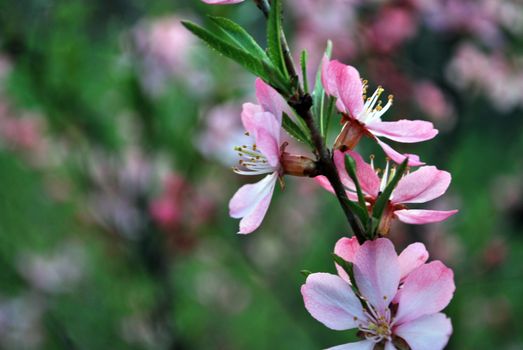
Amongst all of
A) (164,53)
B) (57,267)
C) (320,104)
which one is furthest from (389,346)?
(57,267)

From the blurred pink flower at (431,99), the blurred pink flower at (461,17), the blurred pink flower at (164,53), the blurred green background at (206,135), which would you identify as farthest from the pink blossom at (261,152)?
the blurred pink flower at (164,53)

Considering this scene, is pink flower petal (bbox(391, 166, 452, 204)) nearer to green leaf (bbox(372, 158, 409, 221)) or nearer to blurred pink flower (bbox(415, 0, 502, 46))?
green leaf (bbox(372, 158, 409, 221))

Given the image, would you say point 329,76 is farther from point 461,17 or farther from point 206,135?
point 206,135

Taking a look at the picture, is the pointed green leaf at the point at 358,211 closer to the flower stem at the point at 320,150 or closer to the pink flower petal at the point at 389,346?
the flower stem at the point at 320,150

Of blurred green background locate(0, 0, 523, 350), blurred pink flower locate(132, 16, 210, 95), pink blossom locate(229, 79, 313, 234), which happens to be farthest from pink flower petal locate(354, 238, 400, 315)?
blurred pink flower locate(132, 16, 210, 95)

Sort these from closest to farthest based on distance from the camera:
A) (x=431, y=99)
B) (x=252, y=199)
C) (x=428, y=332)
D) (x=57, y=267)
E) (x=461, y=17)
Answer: (x=428, y=332) → (x=252, y=199) → (x=461, y=17) → (x=431, y=99) → (x=57, y=267)

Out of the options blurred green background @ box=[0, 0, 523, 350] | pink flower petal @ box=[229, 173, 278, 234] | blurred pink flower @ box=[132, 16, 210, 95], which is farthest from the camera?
blurred pink flower @ box=[132, 16, 210, 95]

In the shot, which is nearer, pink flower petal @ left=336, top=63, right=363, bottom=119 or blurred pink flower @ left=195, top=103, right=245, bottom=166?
pink flower petal @ left=336, top=63, right=363, bottom=119
